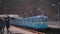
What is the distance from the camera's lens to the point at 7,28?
279cm

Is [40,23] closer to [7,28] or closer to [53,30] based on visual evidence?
[53,30]

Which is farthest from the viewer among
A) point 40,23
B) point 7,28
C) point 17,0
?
point 40,23

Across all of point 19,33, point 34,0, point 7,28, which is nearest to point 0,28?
point 7,28

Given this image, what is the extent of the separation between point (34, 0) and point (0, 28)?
35.3 inches

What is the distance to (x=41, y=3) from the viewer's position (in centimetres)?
321

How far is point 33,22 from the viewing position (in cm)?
352

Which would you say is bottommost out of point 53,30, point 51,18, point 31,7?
point 53,30

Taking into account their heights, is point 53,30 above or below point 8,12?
below

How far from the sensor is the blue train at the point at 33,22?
3.14m

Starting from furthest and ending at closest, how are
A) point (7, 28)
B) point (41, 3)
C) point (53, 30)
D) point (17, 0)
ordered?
1. point (53, 30)
2. point (41, 3)
3. point (17, 0)
4. point (7, 28)

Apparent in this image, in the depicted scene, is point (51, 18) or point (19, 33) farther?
point (51, 18)

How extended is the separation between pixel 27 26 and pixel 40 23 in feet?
1.15

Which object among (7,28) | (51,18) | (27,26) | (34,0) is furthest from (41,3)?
(7,28)

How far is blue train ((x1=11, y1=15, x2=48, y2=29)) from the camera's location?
3140 millimetres
